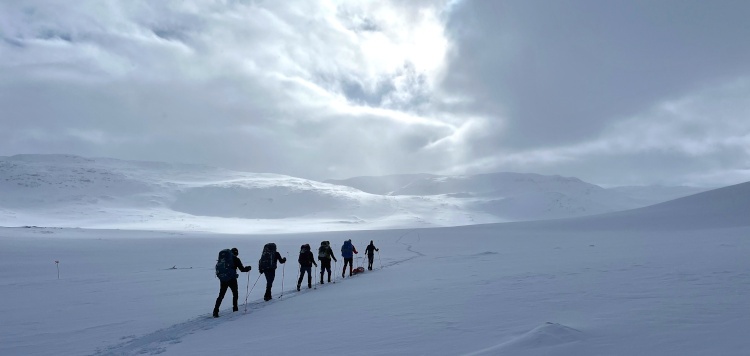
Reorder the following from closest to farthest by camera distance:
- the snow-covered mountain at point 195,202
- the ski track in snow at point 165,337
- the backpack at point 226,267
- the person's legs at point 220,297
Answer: the ski track in snow at point 165,337 → the person's legs at point 220,297 → the backpack at point 226,267 → the snow-covered mountain at point 195,202

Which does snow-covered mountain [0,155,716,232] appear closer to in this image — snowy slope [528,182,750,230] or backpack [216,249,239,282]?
snowy slope [528,182,750,230]

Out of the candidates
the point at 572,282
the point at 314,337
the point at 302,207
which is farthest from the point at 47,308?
the point at 302,207

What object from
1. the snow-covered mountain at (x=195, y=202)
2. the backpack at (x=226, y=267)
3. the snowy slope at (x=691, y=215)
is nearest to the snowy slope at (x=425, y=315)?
the backpack at (x=226, y=267)

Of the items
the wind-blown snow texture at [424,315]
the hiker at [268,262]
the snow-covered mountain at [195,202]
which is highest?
the snow-covered mountain at [195,202]

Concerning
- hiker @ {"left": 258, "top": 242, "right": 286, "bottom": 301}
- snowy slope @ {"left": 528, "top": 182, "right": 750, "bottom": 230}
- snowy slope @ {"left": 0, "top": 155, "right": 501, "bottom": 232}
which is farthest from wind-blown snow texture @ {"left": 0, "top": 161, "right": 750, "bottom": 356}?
snowy slope @ {"left": 0, "top": 155, "right": 501, "bottom": 232}

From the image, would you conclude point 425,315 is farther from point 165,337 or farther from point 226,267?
point 226,267

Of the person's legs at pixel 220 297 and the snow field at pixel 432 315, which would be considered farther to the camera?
the person's legs at pixel 220 297

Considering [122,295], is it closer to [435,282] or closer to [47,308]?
[47,308]

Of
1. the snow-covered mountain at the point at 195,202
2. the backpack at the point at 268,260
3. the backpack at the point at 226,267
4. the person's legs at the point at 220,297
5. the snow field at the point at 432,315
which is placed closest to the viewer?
the snow field at the point at 432,315

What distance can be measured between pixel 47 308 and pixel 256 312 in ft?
20.0

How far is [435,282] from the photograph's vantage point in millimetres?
12875

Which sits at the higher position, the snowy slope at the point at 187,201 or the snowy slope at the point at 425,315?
the snowy slope at the point at 187,201

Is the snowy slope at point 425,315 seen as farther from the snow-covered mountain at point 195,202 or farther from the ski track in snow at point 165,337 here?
the snow-covered mountain at point 195,202

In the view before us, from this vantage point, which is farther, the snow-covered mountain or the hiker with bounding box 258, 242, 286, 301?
the snow-covered mountain
